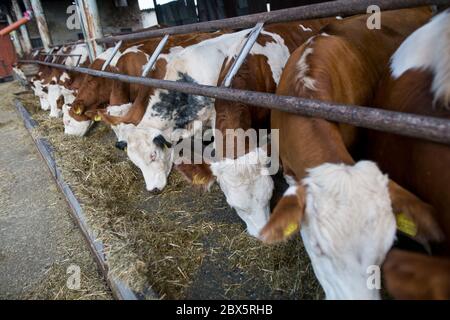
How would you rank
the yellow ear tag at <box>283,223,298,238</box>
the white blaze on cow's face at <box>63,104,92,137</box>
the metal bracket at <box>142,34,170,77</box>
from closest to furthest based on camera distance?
1. the yellow ear tag at <box>283,223,298,238</box>
2. the metal bracket at <box>142,34,170,77</box>
3. the white blaze on cow's face at <box>63,104,92,137</box>

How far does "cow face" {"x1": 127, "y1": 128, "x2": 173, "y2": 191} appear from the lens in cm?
363

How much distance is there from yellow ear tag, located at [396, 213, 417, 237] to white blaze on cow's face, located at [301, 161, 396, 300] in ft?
0.15

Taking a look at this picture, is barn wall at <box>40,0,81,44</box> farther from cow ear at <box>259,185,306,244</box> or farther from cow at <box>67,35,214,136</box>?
cow ear at <box>259,185,306,244</box>

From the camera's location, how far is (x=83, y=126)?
244 inches

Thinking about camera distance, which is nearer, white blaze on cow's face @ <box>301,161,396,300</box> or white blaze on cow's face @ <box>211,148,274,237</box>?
white blaze on cow's face @ <box>301,161,396,300</box>

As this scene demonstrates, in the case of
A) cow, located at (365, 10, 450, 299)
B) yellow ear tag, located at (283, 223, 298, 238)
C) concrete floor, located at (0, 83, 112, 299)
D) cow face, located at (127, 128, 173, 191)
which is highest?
cow, located at (365, 10, 450, 299)

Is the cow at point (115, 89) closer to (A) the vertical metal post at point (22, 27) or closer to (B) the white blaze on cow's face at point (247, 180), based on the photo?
(B) the white blaze on cow's face at point (247, 180)

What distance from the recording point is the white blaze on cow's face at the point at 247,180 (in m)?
2.31

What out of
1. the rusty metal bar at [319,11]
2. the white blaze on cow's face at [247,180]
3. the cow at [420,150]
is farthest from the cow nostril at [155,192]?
the cow at [420,150]

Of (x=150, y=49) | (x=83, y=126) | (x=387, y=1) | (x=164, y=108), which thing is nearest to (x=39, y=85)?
(x=83, y=126)

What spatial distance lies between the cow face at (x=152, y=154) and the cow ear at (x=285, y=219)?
2.28 metres

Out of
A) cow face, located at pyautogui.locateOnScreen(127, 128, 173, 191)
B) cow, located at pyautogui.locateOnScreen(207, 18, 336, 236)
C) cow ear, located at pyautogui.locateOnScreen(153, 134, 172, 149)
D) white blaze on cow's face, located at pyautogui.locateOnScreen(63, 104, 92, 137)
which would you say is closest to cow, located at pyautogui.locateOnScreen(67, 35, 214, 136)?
white blaze on cow's face, located at pyautogui.locateOnScreen(63, 104, 92, 137)

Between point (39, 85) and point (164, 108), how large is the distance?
751 cm
